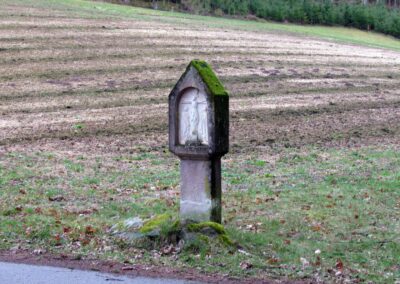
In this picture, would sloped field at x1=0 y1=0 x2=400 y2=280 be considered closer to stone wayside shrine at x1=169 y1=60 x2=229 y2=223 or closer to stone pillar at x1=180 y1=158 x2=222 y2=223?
stone pillar at x1=180 y1=158 x2=222 y2=223

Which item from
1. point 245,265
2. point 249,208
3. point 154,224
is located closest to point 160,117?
point 249,208

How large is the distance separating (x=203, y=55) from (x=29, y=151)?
15551 millimetres

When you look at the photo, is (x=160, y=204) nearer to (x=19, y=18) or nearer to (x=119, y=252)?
(x=119, y=252)

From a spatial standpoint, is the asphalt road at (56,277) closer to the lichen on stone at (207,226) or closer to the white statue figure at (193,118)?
the lichen on stone at (207,226)

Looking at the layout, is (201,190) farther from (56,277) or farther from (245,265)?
(56,277)

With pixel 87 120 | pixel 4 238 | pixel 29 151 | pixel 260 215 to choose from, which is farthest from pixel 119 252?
pixel 87 120

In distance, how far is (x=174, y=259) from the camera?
8.64 metres

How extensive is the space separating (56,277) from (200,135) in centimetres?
264

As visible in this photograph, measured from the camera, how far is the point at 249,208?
448 inches

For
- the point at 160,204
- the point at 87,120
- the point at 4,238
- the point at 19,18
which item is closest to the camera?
the point at 4,238

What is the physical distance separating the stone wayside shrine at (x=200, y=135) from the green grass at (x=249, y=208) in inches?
23.0

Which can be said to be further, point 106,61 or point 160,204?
point 106,61

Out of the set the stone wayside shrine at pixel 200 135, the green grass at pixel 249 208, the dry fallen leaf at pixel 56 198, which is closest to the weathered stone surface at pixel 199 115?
the stone wayside shrine at pixel 200 135

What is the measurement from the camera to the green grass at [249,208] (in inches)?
340
